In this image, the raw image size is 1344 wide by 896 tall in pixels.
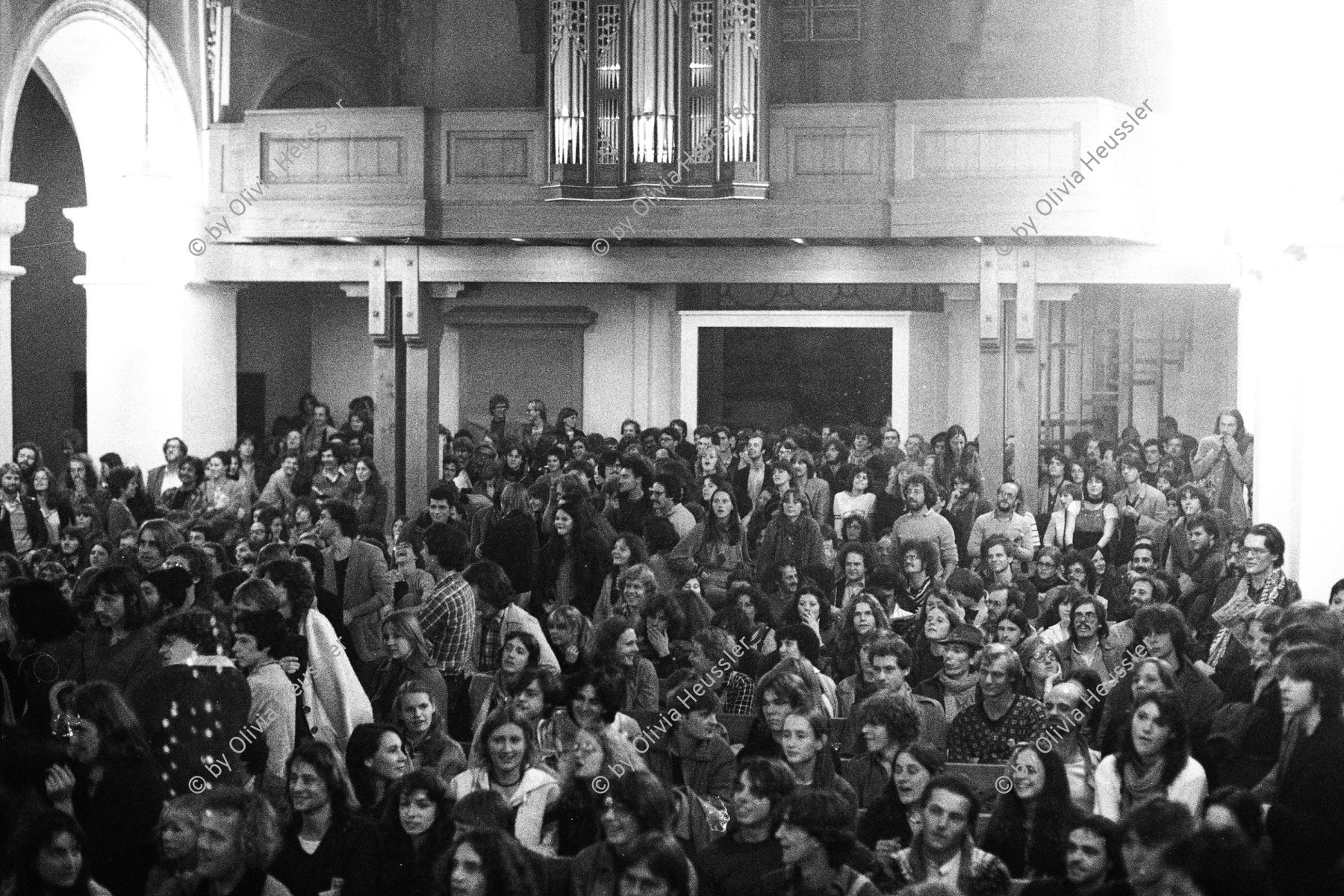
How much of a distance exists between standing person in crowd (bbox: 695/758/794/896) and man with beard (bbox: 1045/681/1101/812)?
43.8 inches

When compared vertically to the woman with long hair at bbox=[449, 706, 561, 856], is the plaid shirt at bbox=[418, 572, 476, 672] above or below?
above

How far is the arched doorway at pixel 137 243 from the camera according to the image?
15992mm

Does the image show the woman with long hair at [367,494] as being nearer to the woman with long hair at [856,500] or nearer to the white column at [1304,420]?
the woman with long hair at [856,500]

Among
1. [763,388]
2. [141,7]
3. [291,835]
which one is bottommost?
[291,835]

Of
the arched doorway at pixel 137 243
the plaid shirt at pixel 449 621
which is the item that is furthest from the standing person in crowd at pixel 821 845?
the arched doorway at pixel 137 243

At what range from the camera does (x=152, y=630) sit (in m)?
7.64

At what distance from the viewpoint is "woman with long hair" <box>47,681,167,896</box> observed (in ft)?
19.7

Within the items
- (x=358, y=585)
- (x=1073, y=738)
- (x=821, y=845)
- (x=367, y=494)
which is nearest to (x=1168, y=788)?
(x=1073, y=738)

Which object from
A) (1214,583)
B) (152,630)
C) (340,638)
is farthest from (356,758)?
(1214,583)

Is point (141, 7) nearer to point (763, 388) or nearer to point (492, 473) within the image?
point (492, 473)

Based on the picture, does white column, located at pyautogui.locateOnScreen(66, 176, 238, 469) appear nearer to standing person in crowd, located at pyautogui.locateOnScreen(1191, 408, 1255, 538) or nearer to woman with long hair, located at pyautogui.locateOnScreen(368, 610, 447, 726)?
standing person in crowd, located at pyautogui.locateOnScreen(1191, 408, 1255, 538)

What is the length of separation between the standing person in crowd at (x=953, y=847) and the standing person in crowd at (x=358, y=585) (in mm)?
4201

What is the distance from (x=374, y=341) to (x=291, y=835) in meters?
10.6

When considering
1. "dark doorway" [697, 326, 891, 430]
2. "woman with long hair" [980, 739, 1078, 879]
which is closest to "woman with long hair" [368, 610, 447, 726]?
"woman with long hair" [980, 739, 1078, 879]
